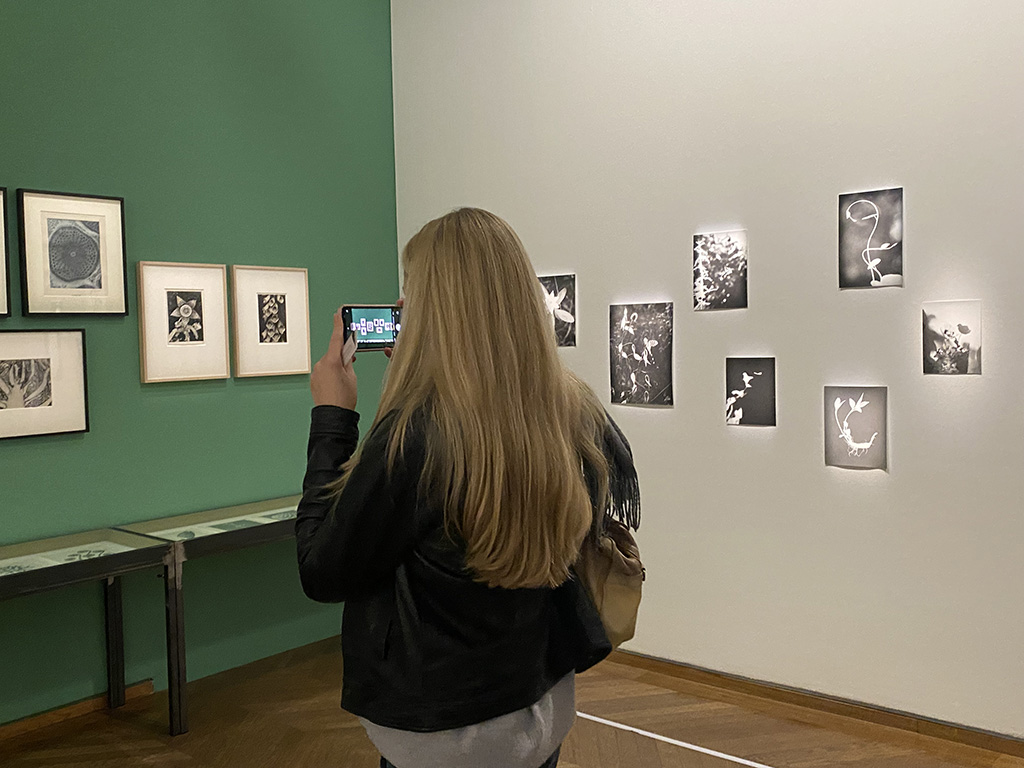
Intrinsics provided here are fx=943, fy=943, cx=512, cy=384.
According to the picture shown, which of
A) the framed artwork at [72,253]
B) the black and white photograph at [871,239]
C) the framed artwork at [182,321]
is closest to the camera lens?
the black and white photograph at [871,239]

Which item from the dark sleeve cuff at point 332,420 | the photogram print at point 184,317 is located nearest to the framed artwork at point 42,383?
the photogram print at point 184,317

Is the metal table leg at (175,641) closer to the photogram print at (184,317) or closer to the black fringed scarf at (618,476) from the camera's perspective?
the photogram print at (184,317)

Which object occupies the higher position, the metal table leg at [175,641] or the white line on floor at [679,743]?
the metal table leg at [175,641]

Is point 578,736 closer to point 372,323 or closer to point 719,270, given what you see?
point 719,270

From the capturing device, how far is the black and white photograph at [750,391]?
393 centimetres

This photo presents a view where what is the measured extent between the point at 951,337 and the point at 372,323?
235 centimetres

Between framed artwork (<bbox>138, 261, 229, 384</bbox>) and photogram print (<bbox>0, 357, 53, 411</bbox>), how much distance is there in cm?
42

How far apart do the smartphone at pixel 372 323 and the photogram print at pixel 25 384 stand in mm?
2156

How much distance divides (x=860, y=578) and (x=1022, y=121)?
5.85ft

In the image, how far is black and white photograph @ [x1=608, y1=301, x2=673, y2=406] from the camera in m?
4.25

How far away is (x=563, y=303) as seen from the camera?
15.2 feet

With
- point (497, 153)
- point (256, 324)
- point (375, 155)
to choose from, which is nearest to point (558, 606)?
point (256, 324)

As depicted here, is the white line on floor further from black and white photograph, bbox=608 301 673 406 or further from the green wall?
the green wall

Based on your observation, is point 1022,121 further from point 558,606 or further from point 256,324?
point 256,324
